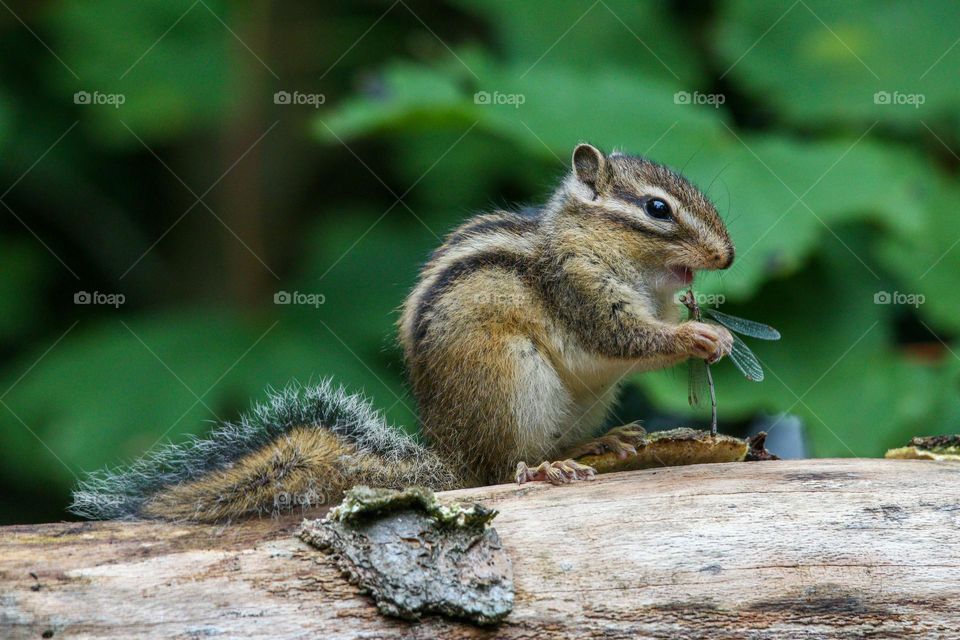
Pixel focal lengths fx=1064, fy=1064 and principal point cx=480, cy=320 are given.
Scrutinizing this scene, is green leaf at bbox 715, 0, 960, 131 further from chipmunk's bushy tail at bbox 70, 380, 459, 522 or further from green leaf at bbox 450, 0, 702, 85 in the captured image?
chipmunk's bushy tail at bbox 70, 380, 459, 522

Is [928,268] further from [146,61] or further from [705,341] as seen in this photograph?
[146,61]

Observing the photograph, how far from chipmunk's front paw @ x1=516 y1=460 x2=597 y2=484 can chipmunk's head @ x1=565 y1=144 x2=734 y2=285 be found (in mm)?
928

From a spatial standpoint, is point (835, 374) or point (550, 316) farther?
point (835, 374)

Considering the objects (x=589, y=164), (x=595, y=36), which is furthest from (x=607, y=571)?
(x=595, y=36)

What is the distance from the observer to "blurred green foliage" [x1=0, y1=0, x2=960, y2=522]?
181 inches

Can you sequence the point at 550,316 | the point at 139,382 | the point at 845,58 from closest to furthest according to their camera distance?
the point at 550,316
the point at 139,382
the point at 845,58

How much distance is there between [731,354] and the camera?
3.86m

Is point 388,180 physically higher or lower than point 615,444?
higher

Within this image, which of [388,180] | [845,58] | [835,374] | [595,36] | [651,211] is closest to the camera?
[651,211]

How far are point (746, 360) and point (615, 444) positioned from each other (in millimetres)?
648

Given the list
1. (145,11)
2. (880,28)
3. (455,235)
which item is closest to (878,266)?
(880,28)

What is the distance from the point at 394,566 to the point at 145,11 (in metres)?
4.45

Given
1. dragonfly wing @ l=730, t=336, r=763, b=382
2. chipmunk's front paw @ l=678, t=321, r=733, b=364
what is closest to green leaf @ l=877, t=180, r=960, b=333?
dragonfly wing @ l=730, t=336, r=763, b=382

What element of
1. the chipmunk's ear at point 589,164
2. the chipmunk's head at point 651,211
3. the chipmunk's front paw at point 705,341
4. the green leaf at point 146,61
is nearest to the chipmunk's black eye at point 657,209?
the chipmunk's head at point 651,211
